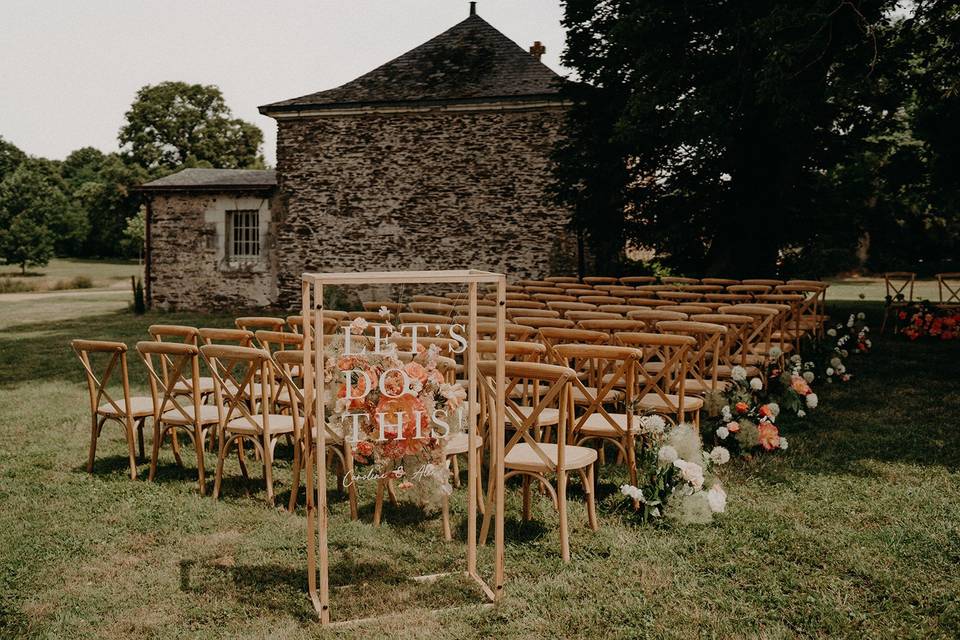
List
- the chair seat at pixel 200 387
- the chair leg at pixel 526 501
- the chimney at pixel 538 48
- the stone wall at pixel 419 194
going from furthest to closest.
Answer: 1. the chimney at pixel 538 48
2. the stone wall at pixel 419 194
3. the chair seat at pixel 200 387
4. the chair leg at pixel 526 501

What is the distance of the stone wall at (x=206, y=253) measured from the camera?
19719mm

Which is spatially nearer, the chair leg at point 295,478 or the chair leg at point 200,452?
the chair leg at point 295,478

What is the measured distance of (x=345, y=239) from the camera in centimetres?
1916

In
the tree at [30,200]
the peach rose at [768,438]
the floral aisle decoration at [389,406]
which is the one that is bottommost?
the peach rose at [768,438]

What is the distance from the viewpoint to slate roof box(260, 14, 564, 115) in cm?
1814

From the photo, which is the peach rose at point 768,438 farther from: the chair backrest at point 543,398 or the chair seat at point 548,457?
the chair backrest at point 543,398

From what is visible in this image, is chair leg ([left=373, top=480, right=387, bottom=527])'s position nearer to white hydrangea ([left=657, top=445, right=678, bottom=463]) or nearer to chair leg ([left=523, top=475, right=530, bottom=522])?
chair leg ([left=523, top=475, right=530, bottom=522])

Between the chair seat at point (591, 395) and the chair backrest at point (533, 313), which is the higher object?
the chair backrest at point (533, 313)

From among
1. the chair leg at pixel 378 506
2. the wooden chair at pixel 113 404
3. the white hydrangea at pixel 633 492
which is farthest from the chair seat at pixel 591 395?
the wooden chair at pixel 113 404

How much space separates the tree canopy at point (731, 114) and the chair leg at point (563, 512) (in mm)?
8645

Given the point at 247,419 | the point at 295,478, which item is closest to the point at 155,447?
the point at 247,419

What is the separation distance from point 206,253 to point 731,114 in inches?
511

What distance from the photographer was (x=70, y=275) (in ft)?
141

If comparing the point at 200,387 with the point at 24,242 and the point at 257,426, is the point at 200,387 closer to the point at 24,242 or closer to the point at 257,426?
the point at 257,426
